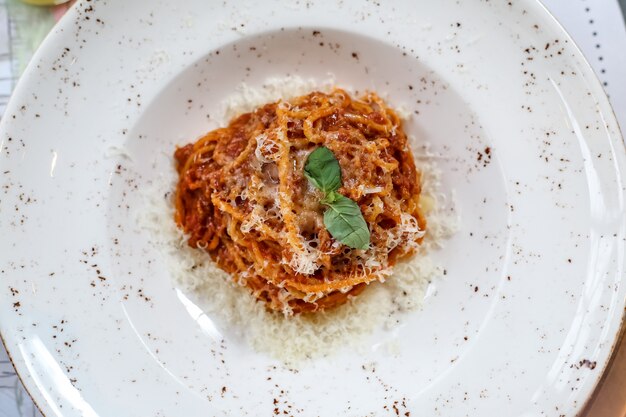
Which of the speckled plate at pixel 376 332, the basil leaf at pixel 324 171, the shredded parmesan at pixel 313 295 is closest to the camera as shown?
the speckled plate at pixel 376 332

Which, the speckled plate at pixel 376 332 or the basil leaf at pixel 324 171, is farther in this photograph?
the basil leaf at pixel 324 171

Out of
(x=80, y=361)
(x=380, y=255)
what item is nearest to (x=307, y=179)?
(x=380, y=255)

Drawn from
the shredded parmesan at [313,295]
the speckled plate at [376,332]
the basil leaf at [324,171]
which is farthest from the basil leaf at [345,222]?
the speckled plate at [376,332]

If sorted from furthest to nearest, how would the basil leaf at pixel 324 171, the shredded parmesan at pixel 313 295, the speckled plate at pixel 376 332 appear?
the shredded parmesan at pixel 313 295, the basil leaf at pixel 324 171, the speckled plate at pixel 376 332

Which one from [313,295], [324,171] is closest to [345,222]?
[324,171]

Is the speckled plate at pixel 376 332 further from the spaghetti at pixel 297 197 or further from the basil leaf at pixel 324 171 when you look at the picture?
the basil leaf at pixel 324 171

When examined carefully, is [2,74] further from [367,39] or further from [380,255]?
[380,255]

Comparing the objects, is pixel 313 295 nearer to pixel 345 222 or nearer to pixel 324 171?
pixel 345 222

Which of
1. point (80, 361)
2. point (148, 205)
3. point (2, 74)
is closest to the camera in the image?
point (80, 361)
